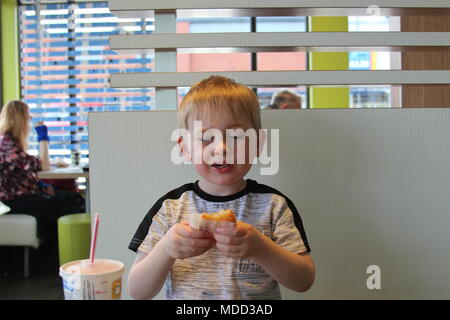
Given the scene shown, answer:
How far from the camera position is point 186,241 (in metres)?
0.69

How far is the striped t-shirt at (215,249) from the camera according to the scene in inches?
32.9

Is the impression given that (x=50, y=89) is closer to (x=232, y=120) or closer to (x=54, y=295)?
(x=54, y=295)

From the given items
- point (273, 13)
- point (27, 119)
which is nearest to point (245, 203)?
point (273, 13)

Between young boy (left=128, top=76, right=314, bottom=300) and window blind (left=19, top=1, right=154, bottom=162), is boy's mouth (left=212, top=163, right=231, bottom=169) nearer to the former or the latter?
young boy (left=128, top=76, right=314, bottom=300)

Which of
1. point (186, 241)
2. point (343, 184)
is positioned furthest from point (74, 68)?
point (186, 241)

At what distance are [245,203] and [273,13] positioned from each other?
1.57ft

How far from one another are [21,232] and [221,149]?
2470 millimetres

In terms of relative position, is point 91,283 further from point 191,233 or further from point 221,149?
point 221,149

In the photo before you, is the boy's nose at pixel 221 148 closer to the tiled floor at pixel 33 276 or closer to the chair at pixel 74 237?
the tiled floor at pixel 33 276

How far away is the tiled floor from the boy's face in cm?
159

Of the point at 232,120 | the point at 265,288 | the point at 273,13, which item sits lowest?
the point at 265,288

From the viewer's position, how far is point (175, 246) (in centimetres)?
71

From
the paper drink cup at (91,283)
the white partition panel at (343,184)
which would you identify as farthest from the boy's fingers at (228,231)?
the white partition panel at (343,184)

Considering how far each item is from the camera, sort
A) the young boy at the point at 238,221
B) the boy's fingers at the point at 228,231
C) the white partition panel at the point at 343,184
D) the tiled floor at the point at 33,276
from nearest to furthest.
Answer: the boy's fingers at the point at 228,231 < the young boy at the point at 238,221 < the white partition panel at the point at 343,184 < the tiled floor at the point at 33,276
